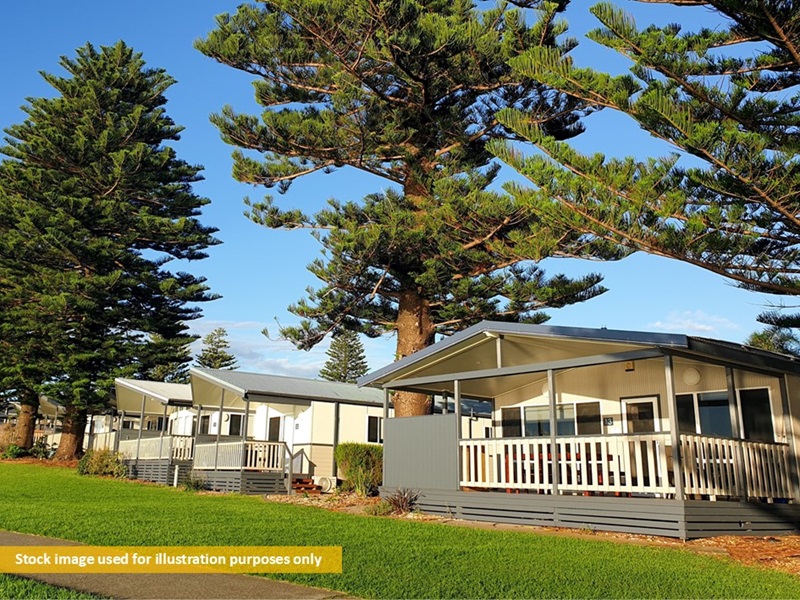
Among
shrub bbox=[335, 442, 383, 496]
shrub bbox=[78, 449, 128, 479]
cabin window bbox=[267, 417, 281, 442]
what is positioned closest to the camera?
shrub bbox=[335, 442, 383, 496]

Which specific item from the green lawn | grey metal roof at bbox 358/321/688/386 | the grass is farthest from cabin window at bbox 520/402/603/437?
the grass

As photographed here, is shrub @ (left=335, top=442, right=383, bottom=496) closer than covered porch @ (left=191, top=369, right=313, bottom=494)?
Yes

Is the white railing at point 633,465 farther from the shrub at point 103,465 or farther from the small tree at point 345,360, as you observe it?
the small tree at point 345,360

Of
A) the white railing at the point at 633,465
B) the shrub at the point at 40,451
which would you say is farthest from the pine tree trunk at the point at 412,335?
the shrub at the point at 40,451

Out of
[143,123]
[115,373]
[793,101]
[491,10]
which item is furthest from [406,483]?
[143,123]

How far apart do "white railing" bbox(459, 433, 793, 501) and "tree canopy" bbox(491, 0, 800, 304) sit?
2.78 m

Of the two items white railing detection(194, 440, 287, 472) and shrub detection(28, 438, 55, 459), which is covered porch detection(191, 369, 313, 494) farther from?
shrub detection(28, 438, 55, 459)

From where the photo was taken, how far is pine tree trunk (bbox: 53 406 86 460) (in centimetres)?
3025

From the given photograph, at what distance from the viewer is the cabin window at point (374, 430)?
22.7m

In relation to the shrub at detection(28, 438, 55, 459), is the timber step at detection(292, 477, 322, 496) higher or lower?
lower

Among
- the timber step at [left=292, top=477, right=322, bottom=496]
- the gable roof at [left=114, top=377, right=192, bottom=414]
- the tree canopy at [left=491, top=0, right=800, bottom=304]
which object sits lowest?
the timber step at [left=292, top=477, right=322, bottom=496]

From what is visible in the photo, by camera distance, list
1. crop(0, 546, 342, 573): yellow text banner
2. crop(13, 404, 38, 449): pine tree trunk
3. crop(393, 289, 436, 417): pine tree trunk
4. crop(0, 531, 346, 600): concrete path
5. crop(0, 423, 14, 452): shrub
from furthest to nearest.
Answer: crop(0, 423, 14, 452): shrub
crop(13, 404, 38, 449): pine tree trunk
crop(393, 289, 436, 417): pine tree trunk
crop(0, 546, 342, 573): yellow text banner
crop(0, 531, 346, 600): concrete path

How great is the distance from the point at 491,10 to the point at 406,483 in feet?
37.9

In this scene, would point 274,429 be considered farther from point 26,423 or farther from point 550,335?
point 26,423
